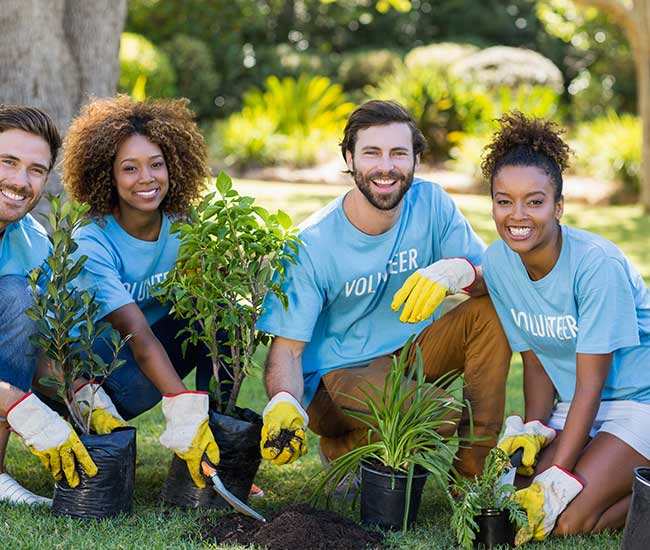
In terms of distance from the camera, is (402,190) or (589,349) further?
(402,190)

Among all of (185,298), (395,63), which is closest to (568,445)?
(185,298)

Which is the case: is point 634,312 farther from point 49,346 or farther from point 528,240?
point 49,346

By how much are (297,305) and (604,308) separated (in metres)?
1.00

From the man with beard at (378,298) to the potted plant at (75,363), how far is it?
0.54 metres

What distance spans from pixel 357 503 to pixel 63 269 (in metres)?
1.26

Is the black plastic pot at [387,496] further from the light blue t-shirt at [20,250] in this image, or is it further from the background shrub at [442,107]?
the background shrub at [442,107]

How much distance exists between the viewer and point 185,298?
9.52 ft

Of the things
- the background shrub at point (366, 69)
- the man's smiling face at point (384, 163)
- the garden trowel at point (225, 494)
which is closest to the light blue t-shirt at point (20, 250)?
the garden trowel at point (225, 494)

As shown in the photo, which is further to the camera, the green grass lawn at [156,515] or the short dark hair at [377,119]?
the short dark hair at [377,119]

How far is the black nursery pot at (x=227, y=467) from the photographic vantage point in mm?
2947

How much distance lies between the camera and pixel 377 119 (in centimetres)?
328

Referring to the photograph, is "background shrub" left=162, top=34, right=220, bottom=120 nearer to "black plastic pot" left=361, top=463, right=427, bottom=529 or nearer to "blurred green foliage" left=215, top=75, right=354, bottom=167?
"blurred green foliage" left=215, top=75, right=354, bottom=167

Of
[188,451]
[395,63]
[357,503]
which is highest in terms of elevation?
[395,63]

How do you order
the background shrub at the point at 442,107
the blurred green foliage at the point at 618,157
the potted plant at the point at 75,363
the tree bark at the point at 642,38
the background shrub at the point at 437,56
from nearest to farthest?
the potted plant at the point at 75,363
the tree bark at the point at 642,38
the blurred green foliage at the point at 618,157
the background shrub at the point at 442,107
the background shrub at the point at 437,56
